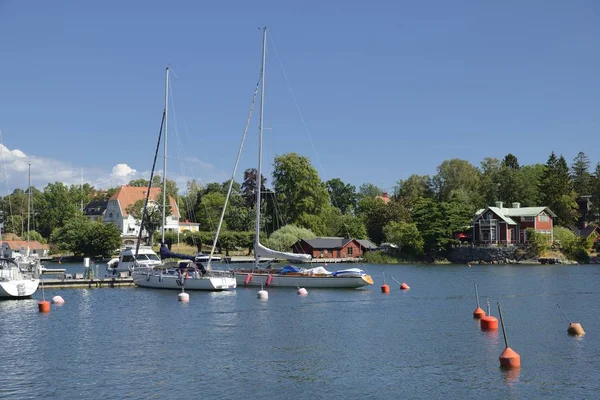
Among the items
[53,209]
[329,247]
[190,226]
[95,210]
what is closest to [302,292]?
[329,247]

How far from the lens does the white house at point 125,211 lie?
477 ft

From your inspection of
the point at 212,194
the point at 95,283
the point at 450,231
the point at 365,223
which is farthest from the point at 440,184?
the point at 95,283

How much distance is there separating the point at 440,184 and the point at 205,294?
107 m

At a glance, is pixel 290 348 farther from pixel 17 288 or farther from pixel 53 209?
pixel 53 209

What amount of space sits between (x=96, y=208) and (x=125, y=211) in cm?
2135

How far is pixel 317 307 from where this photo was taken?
47656mm

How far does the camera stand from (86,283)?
60.7 meters

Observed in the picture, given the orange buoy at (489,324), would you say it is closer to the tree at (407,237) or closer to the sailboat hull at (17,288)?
the sailboat hull at (17,288)

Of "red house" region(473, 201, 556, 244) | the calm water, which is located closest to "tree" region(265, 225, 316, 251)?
"red house" region(473, 201, 556, 244)

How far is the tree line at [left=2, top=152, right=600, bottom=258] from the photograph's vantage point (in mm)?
121062

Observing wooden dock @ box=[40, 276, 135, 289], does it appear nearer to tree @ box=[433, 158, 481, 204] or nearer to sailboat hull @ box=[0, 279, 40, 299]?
sailboat hull @ box=[0, 279, 40, 299]

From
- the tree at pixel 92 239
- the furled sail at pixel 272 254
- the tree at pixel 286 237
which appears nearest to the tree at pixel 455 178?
the tree at pixel 286 237

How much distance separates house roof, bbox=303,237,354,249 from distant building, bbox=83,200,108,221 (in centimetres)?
6185

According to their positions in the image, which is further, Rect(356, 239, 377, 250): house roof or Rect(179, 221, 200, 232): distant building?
Rect(179, 221, 200, 232): distant building
